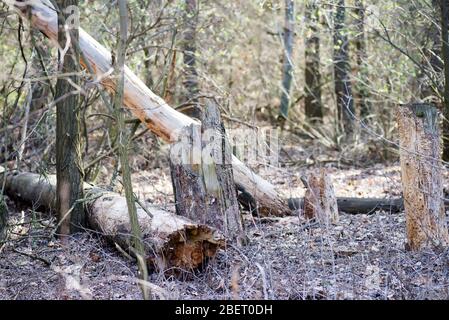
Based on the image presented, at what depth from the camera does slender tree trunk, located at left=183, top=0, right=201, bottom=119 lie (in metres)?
10.1

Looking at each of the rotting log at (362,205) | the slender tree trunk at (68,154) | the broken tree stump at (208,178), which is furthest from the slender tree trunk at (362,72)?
the slender tree trunk at (68,154)

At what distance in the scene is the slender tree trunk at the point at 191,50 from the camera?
10080 mm

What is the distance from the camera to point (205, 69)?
12.5 metres

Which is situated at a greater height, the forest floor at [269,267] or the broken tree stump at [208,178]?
the broken tree stump at [208,178]

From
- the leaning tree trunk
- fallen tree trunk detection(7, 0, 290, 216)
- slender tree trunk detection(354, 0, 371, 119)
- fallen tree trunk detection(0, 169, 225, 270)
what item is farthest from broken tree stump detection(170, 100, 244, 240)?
slender tree trunk detection(354, 0, 371, 119)

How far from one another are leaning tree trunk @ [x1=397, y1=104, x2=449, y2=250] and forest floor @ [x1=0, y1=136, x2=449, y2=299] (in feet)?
0.72

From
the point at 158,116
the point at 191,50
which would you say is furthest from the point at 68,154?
the point at 191,50

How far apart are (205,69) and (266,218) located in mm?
5685

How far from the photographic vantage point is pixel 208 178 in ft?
20.5

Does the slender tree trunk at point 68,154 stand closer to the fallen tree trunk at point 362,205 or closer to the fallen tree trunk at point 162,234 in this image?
the fallen tree trunk at point 162,234

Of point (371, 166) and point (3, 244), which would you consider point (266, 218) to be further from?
point (371, 166)

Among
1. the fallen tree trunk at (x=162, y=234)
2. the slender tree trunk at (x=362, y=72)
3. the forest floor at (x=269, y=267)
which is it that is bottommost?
the forest floor at (x=269, y=267)

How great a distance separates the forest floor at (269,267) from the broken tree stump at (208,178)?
0.35 metres
